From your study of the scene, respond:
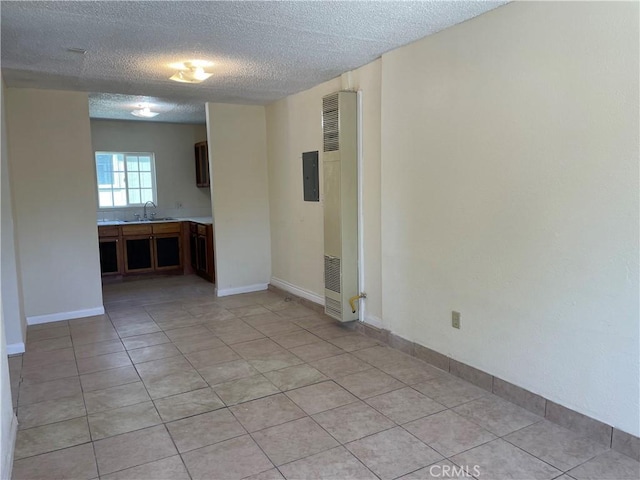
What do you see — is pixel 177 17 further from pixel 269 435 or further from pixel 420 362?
pixel 420 362

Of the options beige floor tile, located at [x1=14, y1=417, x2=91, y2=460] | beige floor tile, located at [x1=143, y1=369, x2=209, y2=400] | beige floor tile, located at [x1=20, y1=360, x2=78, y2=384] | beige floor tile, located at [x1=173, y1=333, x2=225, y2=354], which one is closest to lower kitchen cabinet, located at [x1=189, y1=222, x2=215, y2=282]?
beige floor tile, located at [x1=173, y1=333, x2=225, y2=354]

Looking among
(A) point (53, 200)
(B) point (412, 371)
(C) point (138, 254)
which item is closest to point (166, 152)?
(C) point (138, 254)

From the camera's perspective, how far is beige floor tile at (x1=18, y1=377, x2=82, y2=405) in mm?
2838

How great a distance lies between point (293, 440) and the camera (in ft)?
7.64

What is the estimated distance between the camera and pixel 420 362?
10.8 ft

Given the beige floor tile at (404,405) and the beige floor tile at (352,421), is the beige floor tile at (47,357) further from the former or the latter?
the beige floor tile at (404,405)

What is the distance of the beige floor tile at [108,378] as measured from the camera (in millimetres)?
3023

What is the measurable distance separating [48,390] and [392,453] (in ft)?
7.41

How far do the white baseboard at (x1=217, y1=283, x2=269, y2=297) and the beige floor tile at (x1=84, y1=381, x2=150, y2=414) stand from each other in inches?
94.9

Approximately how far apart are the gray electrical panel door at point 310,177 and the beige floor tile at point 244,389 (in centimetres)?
211

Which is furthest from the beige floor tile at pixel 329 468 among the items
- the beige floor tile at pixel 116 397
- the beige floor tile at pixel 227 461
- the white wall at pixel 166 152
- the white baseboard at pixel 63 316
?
the white wall at pixel 166 152

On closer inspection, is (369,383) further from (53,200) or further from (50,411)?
(53,200)

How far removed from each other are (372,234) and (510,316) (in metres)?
1.46

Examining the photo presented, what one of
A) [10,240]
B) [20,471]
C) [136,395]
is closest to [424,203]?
[136,395]
